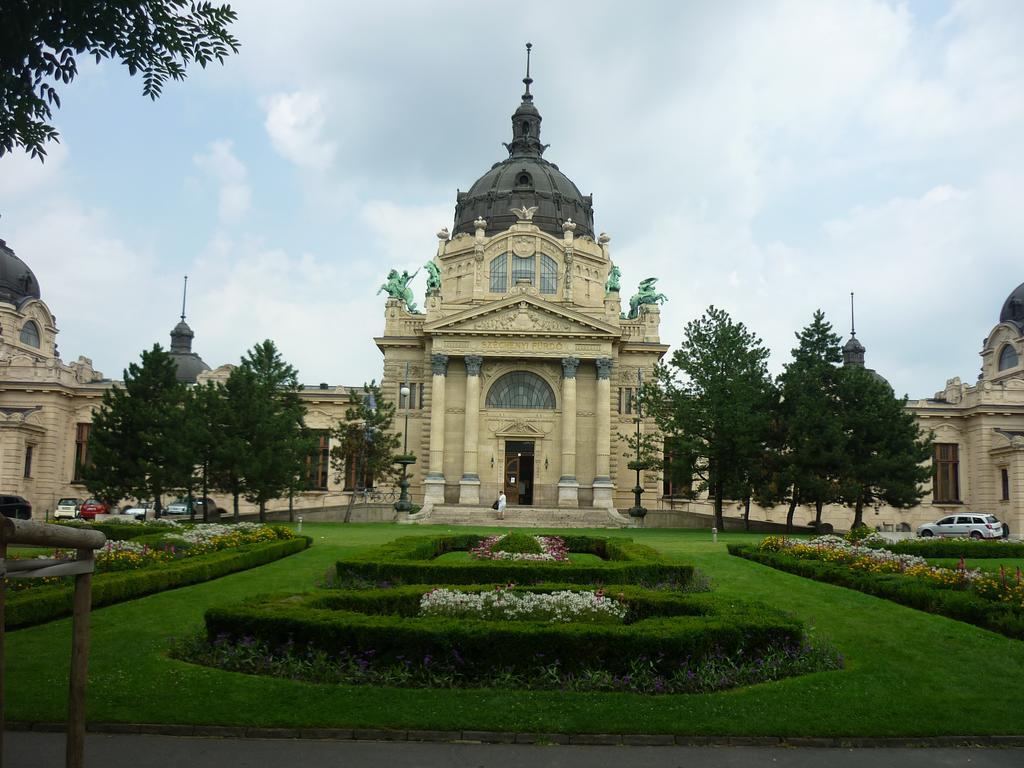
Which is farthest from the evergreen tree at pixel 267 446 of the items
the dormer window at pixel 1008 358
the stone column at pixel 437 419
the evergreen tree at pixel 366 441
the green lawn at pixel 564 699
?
the dormer window at pixel 1008 358

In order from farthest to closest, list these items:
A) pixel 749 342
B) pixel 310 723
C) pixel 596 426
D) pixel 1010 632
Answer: pixel 596 426
pixel 749 342
pixel 1010 632
pixel 310 723

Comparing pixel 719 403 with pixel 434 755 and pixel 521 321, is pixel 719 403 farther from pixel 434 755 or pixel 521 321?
pixel 434 755

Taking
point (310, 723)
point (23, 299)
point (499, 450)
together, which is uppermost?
point (23, 299)

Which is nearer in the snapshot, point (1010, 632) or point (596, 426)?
point (1010, 632)

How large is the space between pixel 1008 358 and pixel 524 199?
41062 millimetres

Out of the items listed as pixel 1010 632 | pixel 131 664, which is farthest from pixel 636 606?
pixel 131 664

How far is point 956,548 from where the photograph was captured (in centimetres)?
3039

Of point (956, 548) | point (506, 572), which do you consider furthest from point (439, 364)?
point (506, 572)

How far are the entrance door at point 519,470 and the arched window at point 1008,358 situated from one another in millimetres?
40737

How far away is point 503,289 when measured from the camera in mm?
64062

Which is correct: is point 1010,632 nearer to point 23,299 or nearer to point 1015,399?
point 1015,399

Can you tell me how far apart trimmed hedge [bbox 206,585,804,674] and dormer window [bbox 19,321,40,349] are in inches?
2681

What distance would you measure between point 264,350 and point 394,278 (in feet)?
52.2

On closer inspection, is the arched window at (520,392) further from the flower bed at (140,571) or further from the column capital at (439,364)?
the flower bed at (140,571)
